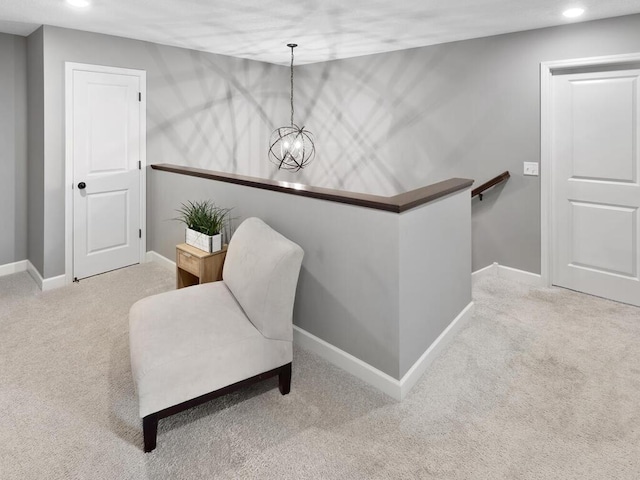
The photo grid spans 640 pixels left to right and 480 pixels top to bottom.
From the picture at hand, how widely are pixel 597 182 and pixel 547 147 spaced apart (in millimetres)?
477

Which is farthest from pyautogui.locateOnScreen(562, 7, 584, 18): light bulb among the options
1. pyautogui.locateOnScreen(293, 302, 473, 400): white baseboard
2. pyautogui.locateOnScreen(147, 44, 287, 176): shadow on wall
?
pyautogui.locateOnScreen(147, 44, 287, 176): shadow on wall

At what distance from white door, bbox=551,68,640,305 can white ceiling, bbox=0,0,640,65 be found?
55 centimetres

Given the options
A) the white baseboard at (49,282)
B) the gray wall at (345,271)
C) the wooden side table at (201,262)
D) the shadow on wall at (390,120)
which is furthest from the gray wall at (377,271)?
the white baseboard at (49,282)

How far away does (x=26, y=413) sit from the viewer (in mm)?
1948

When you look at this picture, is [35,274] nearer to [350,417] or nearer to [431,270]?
[350,417]

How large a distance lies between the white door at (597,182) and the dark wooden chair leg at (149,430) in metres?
3.40

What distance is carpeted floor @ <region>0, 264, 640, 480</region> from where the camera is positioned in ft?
5.37

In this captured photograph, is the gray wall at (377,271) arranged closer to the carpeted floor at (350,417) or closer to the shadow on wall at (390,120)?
the carpeted floor at (350,417)

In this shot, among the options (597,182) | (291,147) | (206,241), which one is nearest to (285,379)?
(206,241)

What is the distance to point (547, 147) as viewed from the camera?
11.4ft

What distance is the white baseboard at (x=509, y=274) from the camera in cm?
369

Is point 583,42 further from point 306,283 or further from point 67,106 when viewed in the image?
point 67,106

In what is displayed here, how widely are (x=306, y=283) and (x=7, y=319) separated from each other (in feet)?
7.33

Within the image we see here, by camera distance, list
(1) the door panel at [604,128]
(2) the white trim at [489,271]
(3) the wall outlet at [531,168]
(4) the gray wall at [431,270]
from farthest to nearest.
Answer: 1. (2) the white trim at [489,271]
2. (3) the wall outlet at [531,168]
3. (1) the door panel at [604,128]
4. (4) the gray wall at [431,270]
